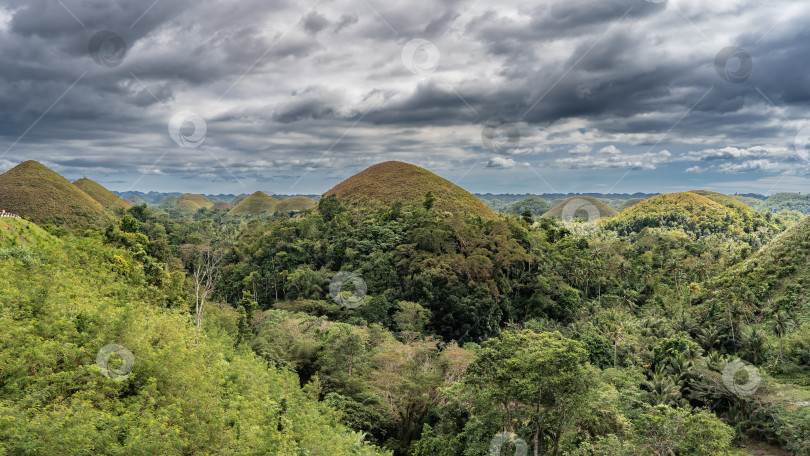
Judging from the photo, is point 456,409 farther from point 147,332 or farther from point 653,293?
point 653,293

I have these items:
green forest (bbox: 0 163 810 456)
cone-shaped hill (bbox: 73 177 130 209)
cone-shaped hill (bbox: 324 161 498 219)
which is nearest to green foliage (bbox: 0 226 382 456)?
green forest (bbox: 0 163 810 456)

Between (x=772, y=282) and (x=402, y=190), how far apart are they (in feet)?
156

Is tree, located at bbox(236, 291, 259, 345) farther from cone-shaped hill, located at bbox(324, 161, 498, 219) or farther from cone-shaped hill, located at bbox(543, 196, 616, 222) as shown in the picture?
cone-shaped hill, located at bbox(543, 196, 616, 222)

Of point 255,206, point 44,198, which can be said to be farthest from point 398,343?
point 255,206

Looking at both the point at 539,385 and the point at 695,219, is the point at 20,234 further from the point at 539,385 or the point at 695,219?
the point at 695,219

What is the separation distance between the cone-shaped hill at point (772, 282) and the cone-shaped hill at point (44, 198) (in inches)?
3249

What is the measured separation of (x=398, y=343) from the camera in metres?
A: 26.4

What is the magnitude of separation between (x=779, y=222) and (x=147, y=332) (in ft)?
470

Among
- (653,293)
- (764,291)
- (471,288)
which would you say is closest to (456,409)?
(471,288)

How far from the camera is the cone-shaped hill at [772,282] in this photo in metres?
37.3

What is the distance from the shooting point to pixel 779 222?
109 metres

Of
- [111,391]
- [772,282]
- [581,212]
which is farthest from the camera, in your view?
[581,212]

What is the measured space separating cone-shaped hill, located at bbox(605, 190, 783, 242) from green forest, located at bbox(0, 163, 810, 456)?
143 ft

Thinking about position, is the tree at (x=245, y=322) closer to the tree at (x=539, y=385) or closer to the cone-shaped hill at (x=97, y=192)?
the tree at (x=539, y=385)
